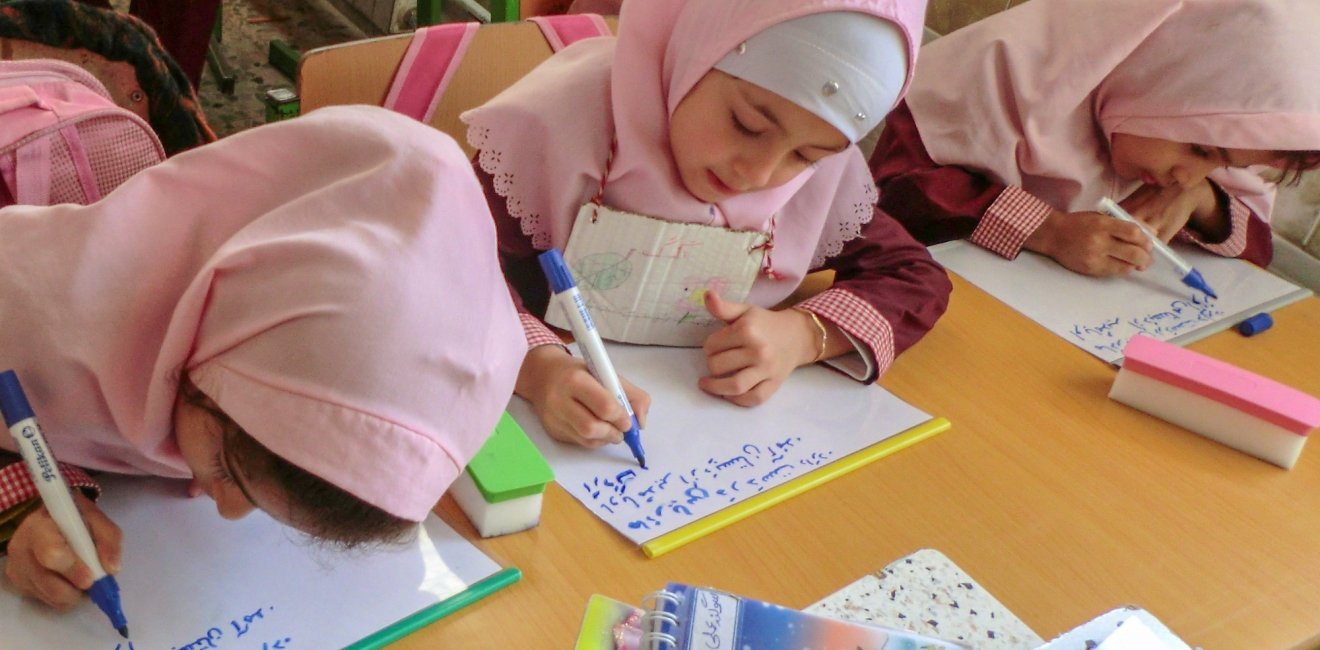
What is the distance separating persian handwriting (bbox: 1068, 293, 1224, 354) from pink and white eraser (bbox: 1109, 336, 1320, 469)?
0.36 feet

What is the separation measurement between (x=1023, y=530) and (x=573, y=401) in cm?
41

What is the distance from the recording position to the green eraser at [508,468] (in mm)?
794

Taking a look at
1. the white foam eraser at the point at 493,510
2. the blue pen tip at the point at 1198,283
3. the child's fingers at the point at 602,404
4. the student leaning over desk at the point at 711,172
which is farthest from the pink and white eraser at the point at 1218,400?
the white foam eraser at the point at 493,510

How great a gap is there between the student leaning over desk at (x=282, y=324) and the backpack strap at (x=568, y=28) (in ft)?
2.20

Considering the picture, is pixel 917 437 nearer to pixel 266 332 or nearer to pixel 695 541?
pixel 695 541

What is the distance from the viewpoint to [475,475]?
2.64ft

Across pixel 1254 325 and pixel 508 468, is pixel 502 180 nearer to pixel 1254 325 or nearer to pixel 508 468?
pixel 508 468

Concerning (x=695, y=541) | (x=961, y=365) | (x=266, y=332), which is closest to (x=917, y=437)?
(x=961, y=365)

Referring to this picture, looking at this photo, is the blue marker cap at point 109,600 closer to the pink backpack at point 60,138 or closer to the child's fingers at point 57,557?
the child's fingers at point 57,557

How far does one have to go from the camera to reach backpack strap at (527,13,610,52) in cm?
131

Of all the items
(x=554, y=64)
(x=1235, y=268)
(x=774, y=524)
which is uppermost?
(x=554, y=64)

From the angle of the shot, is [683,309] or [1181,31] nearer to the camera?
[683,309]

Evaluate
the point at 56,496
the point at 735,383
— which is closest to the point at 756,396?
the point at 735,383

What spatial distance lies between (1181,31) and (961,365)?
0.63 metres
